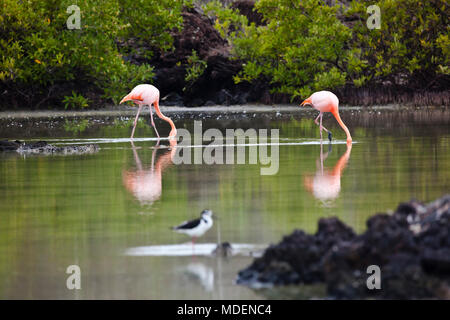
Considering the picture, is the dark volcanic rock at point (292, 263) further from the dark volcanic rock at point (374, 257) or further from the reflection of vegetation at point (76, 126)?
the reflection of vegetation at point (76, 126)

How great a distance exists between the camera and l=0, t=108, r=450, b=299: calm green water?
649 centimetres

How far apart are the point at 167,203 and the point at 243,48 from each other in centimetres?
2543

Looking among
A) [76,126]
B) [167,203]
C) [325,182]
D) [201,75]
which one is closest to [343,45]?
[201,75]

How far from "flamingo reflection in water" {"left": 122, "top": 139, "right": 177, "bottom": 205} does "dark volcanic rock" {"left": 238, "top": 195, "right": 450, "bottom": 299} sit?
11.9 feet

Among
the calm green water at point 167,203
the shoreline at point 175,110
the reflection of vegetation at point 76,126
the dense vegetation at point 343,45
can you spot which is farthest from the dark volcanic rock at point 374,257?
the dense vegetation at point 343,45

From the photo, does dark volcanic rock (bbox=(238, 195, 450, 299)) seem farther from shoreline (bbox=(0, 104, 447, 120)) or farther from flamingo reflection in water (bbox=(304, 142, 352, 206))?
shoreline (bbox=(0, 104, 447, 120))

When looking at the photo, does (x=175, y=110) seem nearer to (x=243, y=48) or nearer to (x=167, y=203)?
(x=243, y=48)

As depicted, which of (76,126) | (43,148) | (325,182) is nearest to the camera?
(325,182)

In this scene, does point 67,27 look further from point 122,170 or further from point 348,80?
point 122,170

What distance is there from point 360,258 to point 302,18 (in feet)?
89.5

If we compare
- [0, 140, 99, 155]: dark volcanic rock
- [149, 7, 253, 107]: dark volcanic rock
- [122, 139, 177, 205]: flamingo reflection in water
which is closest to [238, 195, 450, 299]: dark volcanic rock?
[122, 139, 177, 205]: flamingo reflection in water

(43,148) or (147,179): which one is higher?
(43,148)

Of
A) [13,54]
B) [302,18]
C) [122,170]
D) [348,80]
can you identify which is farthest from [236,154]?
[348,80]

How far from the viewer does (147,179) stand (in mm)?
11969
